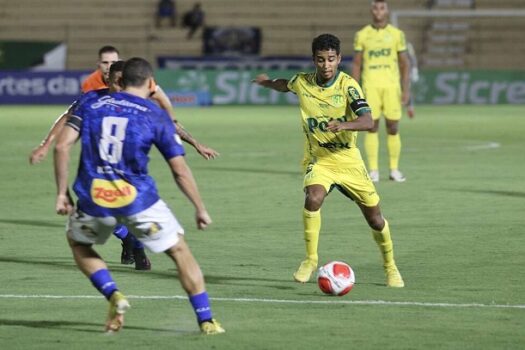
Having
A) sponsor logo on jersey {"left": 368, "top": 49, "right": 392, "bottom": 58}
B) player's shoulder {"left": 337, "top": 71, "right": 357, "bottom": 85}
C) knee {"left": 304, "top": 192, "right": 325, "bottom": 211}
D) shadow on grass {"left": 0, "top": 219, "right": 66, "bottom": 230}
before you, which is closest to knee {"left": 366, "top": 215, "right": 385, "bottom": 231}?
knee {"left": 304, "top": 192, "right": 325, "bottom": 211}

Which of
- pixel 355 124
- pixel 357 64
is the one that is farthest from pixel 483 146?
pixel 355 124

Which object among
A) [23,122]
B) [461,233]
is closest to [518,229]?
[461,233]

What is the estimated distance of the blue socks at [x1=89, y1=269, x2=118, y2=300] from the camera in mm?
7707

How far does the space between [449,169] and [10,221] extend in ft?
26.6

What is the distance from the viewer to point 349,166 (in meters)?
9.95

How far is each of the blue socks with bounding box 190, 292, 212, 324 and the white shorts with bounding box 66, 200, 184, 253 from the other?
0.34m

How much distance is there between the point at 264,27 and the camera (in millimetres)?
45812

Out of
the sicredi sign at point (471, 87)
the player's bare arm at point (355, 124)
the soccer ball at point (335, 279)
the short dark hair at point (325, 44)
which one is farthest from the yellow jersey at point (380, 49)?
the sicredi sign at point (471, 87)

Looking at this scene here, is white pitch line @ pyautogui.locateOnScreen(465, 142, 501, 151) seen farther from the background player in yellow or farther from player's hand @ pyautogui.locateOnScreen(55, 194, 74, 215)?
player's hand @ pyautogui.locateOnScreen(55, 194, 74, 215)

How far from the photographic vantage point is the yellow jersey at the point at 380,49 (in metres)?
18.4

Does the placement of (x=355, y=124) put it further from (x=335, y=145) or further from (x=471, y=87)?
(x=471, y=87)

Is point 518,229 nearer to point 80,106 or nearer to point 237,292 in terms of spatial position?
→ point 237,292

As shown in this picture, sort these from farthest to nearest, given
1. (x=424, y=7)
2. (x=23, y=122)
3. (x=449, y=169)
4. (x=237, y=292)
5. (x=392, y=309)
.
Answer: (x=424, y=7)
(x=23, y=122)
(x=449, y=169)
(x=237, y=292)
(x=392, y=309)

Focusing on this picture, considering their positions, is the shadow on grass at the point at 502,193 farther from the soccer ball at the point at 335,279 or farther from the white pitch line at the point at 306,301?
the white pitch line at the point at 306,301
